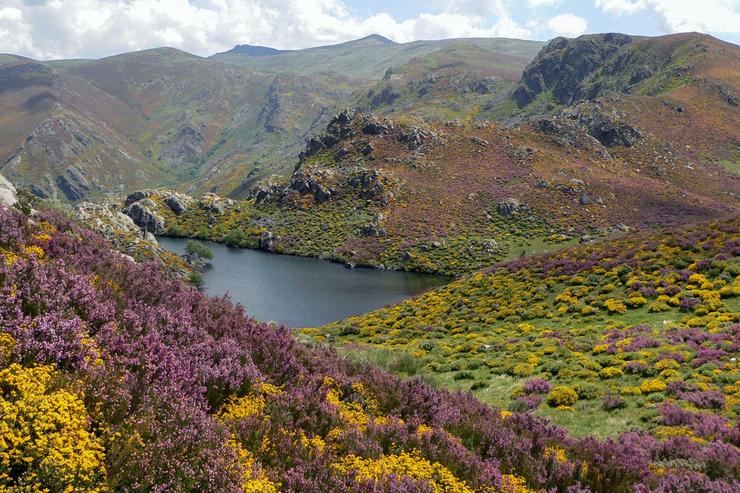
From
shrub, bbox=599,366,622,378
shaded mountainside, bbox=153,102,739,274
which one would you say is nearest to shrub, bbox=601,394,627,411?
shrub, bbox=599,366,622,378

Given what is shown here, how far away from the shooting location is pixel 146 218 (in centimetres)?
13125

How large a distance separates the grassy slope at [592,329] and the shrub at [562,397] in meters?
0.52

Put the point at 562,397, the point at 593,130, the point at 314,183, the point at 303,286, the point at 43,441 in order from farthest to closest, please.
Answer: the point at 593,130, the point at 314,183, the point at 303,286, the point at 562,397, the point at 43,441

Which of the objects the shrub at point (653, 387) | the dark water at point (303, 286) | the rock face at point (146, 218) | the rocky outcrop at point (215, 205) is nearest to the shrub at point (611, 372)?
the shrub at point (653, 387)

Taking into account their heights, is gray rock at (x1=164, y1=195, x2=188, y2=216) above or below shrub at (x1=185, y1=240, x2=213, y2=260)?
above

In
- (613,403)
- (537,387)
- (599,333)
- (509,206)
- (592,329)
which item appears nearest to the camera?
(613,403)

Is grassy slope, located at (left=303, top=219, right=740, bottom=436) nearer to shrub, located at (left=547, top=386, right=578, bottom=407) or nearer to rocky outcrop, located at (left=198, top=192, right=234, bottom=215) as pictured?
shrub, located at (left=547, top=386, right=578, bottom=407)

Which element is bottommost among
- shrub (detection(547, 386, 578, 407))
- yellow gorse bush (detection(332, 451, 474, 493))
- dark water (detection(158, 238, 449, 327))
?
dark water (detection(158, 238, 449, 327))

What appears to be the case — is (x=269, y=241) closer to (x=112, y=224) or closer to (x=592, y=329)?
(x=112, y=224)

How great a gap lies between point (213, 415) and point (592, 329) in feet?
88.6

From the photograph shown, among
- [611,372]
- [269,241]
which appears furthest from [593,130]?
[611,372]

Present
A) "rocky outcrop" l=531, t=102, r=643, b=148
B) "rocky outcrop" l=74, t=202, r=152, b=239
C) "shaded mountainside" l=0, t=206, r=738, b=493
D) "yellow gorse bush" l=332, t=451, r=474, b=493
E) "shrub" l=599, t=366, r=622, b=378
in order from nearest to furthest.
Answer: "shaded mountainside" l=0, t=206, r=738, b=493 < "yellow gorse bush" l=332, t=451, r=474, b=493 < "shrub" l=599, t=366, r=622, b=378 < "rocky outcrop" l=74, t=202, r=152, b=239 < "rocky outcrop" l=531, t=102, r=643, b=148

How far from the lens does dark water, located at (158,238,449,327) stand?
6269cm

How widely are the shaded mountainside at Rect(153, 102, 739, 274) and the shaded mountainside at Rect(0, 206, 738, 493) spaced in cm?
7882
